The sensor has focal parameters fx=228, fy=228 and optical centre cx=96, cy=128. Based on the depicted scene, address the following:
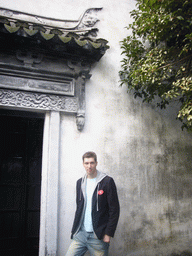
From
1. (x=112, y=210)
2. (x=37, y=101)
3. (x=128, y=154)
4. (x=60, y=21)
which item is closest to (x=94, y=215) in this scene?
(x=112, y=210)

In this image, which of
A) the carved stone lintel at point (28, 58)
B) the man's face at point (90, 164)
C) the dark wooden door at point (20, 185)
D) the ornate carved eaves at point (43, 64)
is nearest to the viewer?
the man's face at point (90, 164)

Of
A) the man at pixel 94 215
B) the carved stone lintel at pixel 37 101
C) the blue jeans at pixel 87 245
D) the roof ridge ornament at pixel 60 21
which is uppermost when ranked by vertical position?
the roof ridge ornament at pixel 60 21

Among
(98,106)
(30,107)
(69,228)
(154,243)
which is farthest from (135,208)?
(30,107)

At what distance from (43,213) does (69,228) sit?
472mm

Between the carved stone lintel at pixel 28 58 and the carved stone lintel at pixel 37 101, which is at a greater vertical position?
the carved stone lintel at pixel 28 58

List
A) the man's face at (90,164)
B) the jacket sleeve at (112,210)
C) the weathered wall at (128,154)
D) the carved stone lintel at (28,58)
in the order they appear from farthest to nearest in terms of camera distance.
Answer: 1. the weathered wall at (128,154)
2. the carved stone lintel at (28,58)
3. the man's face at (90,164)
4. the jacket sleeve at (112,210)

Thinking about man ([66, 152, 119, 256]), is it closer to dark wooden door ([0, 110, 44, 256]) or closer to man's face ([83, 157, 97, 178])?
man's face ([83, 157, 97, 178])

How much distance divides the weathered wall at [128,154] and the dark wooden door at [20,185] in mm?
1599

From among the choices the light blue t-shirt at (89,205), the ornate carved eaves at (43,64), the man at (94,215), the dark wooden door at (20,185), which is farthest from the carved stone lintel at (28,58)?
the light blue t-shirt at (89,205)

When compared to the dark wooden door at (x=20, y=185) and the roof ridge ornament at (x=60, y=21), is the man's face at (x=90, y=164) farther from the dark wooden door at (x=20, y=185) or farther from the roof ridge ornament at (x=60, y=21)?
the roof ridge ornament at (x=60, y=21)

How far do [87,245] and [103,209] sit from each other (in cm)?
52

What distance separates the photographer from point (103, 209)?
2.96m

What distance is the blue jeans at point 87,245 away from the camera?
9.49ft

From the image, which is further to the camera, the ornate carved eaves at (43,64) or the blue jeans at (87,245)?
the ornate carved eaves at (43,64)
